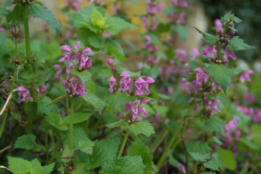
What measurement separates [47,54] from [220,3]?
651cm

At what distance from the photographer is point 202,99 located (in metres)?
1.35

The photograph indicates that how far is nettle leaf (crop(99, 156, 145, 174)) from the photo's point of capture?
940mm

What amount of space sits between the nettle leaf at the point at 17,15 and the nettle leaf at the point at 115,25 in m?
0.43

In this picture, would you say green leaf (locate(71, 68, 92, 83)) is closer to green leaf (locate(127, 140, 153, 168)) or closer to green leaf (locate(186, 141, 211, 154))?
green leaf (locate(127, 140, 153, 168))

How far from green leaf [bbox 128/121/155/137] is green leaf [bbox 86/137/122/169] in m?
0.15

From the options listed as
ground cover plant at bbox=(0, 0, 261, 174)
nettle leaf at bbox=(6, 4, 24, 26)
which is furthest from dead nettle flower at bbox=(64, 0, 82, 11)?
nettle leaf at bbox=(6, 4, 24, 26)

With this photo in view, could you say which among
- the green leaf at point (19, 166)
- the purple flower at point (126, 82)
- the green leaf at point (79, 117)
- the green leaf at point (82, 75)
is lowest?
the green leaf at point (19, 166)

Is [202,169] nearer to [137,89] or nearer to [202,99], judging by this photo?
[202,99]

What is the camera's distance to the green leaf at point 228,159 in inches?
65.7

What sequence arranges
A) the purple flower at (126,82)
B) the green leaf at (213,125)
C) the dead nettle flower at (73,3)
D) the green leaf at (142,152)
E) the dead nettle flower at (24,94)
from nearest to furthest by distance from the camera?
1. the purple flower at (126,82)
2. the dead nettle flower at (24,94)
3. the green leaf at (142,152)
4. the green leaf at (213,125)
5. the dead nettle flower at (73,3)

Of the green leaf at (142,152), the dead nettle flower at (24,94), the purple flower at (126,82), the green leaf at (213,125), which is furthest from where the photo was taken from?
the green leaf at (213,125)

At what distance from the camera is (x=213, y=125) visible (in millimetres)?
1319

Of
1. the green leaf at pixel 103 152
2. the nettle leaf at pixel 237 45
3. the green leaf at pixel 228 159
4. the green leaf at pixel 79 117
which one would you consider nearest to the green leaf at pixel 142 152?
the green leaf at pixel 103 152

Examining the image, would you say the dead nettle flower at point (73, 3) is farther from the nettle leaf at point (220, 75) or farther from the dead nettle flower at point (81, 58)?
the nettle leaf at point (220, 75)
